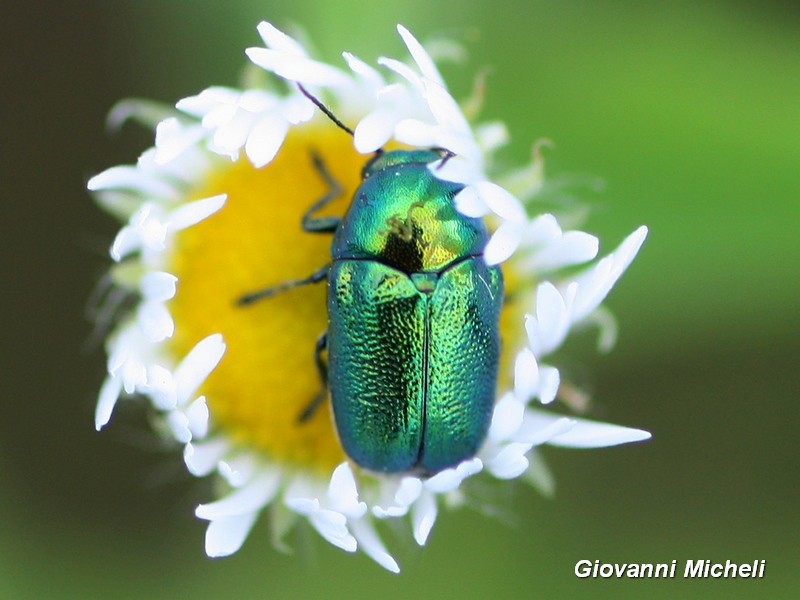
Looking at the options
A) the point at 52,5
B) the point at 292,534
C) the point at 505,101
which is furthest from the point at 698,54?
the point at 52,5

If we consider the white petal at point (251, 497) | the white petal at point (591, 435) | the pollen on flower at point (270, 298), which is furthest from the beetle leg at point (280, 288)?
the white petal at point (591, 435)

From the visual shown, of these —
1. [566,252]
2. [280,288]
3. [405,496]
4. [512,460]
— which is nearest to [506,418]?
[512,460]

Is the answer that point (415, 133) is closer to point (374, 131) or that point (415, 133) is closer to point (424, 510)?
point (374, 131)

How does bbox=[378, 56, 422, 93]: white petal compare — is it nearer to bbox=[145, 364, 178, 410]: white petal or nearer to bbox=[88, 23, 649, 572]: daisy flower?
bbox=[88, 23, 649, 572]: daisy flower

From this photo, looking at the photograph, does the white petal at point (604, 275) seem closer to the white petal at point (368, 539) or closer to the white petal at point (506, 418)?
the white petal at point (506, 418)

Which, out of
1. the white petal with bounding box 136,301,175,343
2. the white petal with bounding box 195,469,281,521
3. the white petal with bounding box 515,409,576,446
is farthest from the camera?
the white petal with bounding box 195,469,281,521

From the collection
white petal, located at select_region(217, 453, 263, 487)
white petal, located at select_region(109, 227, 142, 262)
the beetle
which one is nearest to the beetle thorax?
the beetle

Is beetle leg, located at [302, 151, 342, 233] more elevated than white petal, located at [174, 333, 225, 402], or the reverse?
beetle leg, located at [302, 151, 342, 233]
